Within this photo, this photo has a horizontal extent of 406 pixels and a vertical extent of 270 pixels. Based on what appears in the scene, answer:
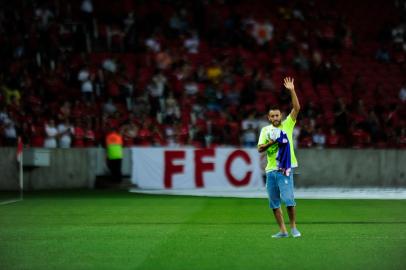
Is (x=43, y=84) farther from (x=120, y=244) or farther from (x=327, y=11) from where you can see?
(x=120, y=244)

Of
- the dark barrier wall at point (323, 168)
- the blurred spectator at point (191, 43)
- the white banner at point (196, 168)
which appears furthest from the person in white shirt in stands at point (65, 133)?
the blurred spectator at point (191, 43)

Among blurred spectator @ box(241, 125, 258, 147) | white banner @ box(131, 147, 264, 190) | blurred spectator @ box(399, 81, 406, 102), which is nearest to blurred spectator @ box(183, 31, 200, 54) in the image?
blurred spectator @ box(241, 125, 258, 147)

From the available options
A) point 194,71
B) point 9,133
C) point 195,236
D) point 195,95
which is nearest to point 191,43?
point 194,71

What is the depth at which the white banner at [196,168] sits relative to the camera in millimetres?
27297

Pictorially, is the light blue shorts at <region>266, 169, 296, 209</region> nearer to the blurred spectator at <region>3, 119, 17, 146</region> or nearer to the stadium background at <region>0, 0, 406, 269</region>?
the stadium background at <region>0, 0, 406, 269</region>

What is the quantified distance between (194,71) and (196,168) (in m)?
4.90

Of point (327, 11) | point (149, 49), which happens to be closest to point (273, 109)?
point (149, 49)

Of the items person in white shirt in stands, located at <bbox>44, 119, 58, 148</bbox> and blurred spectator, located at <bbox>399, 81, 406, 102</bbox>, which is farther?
blurred spectator, located at <bbox>399, 81, 406, 102</bbox>

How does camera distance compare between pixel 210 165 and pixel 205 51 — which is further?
pixel 205 51

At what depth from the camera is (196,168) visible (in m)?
27.3

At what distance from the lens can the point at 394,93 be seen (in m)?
32.3

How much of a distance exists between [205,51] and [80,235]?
2003 centimetres

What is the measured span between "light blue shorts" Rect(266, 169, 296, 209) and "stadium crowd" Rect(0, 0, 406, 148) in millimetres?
14895

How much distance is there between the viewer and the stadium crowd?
92.7 feet
